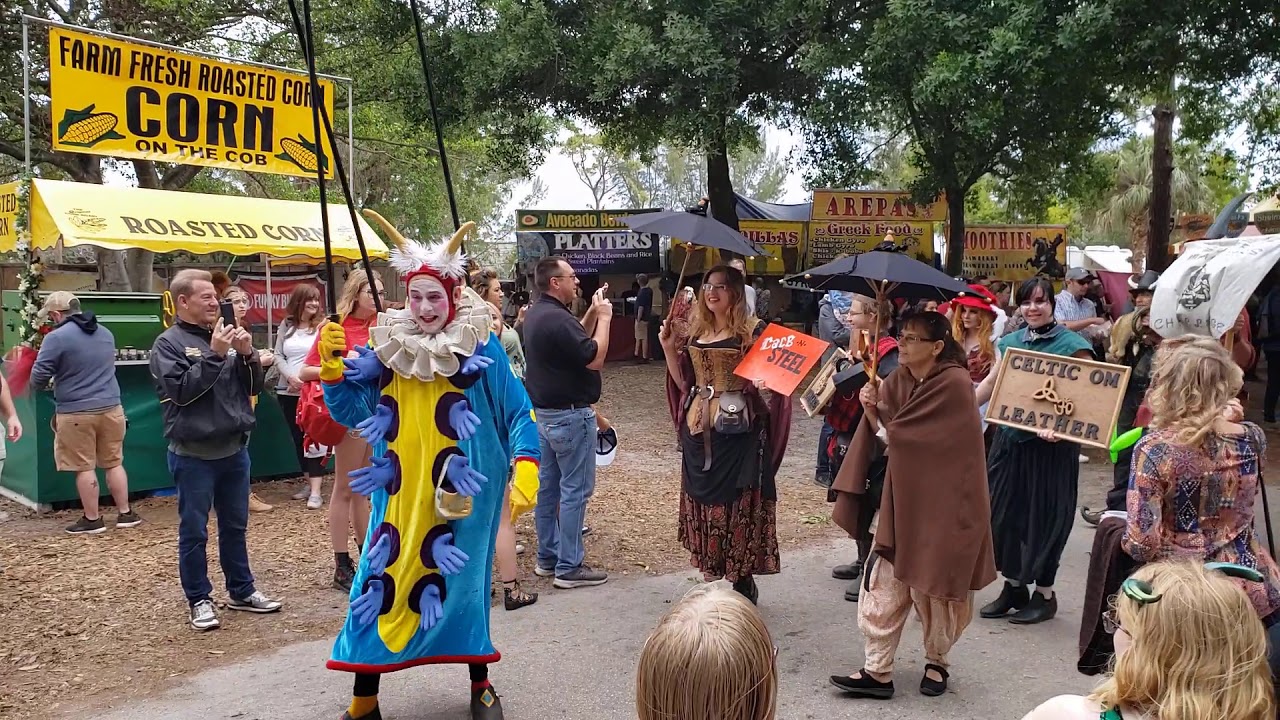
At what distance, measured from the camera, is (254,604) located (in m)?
5.17

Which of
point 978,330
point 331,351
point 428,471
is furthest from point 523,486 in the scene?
point 978,330

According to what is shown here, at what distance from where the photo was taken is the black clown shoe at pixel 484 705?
373 centimetres

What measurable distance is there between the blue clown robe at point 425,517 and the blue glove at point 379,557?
0.05ft

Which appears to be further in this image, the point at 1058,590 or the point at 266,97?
the point at 266,97

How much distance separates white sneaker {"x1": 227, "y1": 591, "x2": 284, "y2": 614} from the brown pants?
317 cm

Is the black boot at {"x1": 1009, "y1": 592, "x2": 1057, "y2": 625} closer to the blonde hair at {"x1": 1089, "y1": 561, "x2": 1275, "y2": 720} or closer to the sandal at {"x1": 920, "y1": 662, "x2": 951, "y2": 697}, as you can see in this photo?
the sandal at {"x1": 920, "y1": 662, "x2": 951, "y2": 697}

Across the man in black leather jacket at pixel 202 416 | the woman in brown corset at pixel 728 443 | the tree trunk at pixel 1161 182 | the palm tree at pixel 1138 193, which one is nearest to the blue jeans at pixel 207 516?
the man in black leather jacket at pixel 202 416

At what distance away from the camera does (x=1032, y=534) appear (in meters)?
4.94

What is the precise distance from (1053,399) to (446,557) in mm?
2908

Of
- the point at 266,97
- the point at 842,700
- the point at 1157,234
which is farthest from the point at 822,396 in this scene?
the point at 1157,234

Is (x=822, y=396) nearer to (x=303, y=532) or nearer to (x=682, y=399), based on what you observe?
(x=682, y=399)

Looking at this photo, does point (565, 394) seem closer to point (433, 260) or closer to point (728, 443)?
point (728, 443)

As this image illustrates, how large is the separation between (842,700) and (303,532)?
14.3 ft

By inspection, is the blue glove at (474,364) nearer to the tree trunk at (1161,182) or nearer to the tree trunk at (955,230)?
the tree trunk at (955,230)
